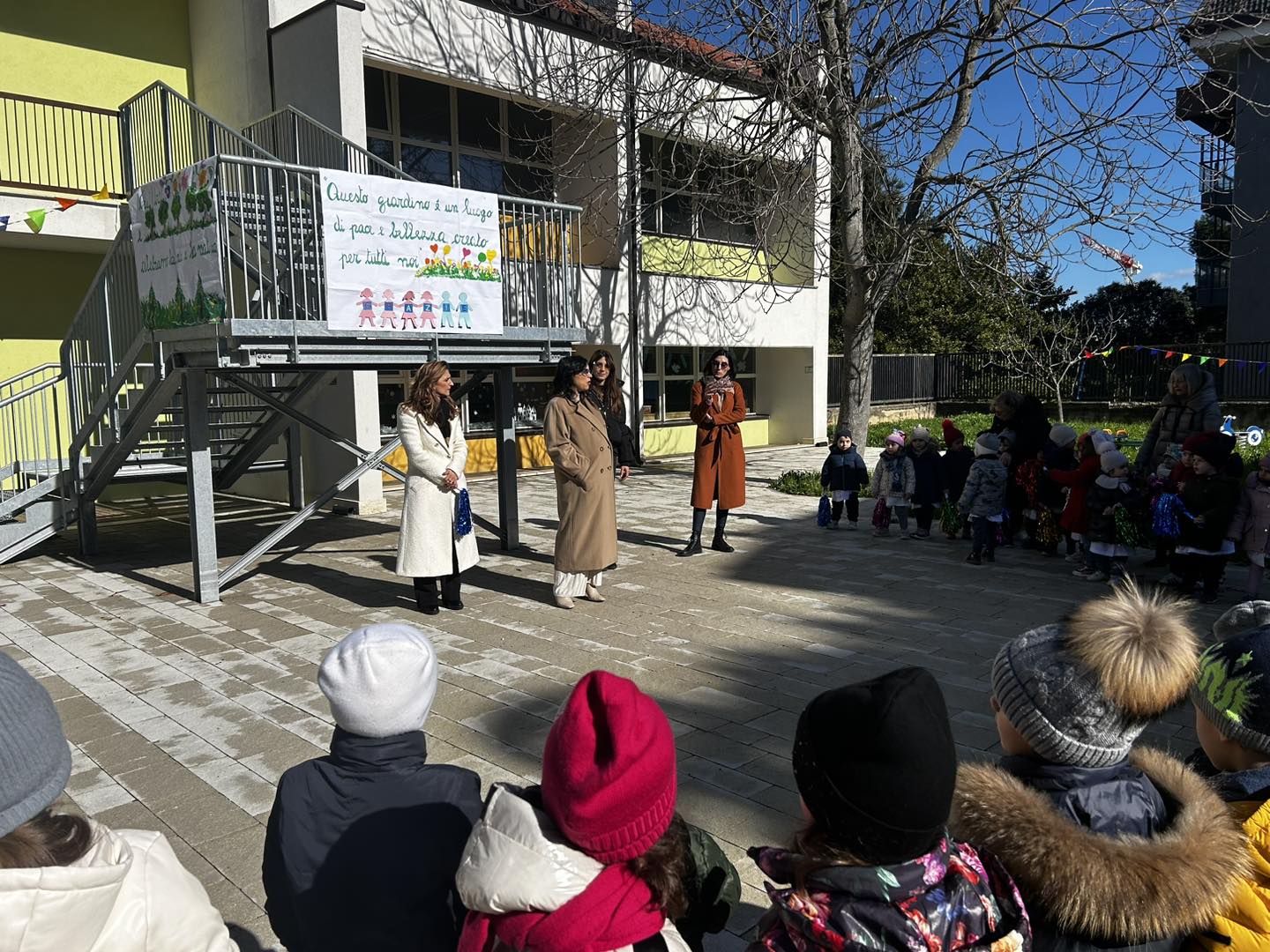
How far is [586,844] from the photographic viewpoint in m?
1.59

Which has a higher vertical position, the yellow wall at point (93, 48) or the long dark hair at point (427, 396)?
the yellow wall at point (93, 48)

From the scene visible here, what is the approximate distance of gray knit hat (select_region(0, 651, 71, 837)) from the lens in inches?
49.3

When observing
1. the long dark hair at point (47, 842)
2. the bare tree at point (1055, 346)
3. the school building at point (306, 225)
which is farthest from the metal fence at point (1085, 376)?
the long dark hair at point (47, 842)

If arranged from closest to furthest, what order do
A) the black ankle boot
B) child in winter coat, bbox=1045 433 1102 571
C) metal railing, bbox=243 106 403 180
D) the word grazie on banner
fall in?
the word grazie on banner < child in winter coat, bbox=1045 433 1102 571 < the black ankle boot < metal railing, bbox=243 106 403 180

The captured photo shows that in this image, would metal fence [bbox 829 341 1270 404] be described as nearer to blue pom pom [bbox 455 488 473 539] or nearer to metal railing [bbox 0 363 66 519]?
blue pom pom [bbox 455 488 473 539]

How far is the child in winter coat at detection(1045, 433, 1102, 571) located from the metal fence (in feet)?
35.5

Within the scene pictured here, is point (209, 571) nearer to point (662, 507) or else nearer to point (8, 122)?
point (662, 507)

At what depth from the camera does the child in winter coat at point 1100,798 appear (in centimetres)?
165

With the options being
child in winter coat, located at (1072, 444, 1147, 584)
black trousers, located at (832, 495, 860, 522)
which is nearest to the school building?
black trousers, located at (832, 495, 860, 522)

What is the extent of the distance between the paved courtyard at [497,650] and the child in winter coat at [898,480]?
0.36m

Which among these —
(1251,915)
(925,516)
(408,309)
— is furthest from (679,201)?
(1251,915)

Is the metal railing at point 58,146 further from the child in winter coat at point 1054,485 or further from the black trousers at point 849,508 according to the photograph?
the child in winter coat at point 1054,485

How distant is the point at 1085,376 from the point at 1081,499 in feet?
58.3

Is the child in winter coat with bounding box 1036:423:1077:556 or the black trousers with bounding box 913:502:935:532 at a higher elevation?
the child in winter coat with bounding box 1036:423:1077:556
